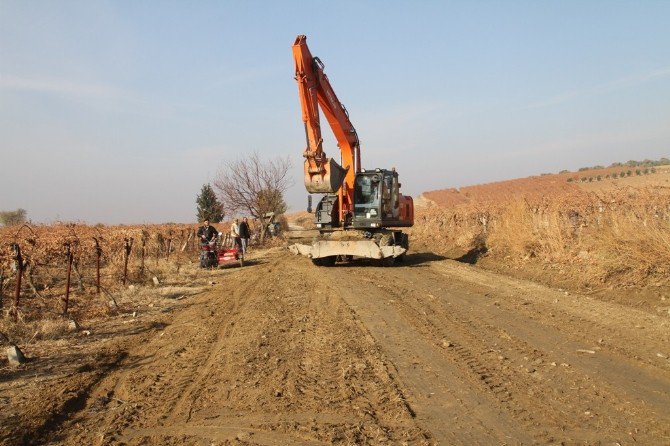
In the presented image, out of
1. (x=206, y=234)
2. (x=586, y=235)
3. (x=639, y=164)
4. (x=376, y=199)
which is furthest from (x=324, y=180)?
(x=639, y=164)

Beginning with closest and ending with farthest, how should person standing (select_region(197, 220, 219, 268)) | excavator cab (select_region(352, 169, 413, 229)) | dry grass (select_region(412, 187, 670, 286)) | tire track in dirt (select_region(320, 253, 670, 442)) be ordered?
tire track in dirt (select_region(320, 253, 670, 442)) → dry grass (select_region(412, 187, 670, 286)) → excavator cab (select_region(352, 169, 413, 229)) → person standing (select_region(197, 220, 219, 268))

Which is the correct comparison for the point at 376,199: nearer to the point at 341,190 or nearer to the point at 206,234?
the point at 341,190

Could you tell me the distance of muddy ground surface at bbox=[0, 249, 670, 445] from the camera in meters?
4.12

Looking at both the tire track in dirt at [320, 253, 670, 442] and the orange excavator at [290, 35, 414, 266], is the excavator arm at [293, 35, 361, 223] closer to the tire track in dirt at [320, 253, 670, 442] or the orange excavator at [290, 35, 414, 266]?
the orange excavator at [290, 35, 414, 266]

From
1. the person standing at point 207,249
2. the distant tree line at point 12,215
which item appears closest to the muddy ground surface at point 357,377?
the person standing at point 207,249

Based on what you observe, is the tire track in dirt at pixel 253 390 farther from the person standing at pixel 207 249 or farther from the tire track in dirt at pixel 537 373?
the person standing at pixel 207 249

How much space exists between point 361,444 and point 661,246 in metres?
7.93

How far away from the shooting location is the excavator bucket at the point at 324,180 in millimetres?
14562

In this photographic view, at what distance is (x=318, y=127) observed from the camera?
1509 cm

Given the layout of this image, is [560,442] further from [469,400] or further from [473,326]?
[473,326]

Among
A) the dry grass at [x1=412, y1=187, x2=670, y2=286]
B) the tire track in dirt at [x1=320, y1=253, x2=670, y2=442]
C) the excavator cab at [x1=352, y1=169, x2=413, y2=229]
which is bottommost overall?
the tire track in dirt at [x1=320, y1=253, x2=670, y2=442]

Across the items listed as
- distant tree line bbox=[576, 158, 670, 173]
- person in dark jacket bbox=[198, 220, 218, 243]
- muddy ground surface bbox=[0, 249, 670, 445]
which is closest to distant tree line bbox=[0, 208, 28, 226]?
person in dark jacket bbox=[198, 220, 218, 243]

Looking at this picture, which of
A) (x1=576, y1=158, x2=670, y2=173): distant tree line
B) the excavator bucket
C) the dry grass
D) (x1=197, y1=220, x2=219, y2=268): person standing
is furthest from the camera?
(x1=576, y1=158, x2=670, y2=173): distant tree line

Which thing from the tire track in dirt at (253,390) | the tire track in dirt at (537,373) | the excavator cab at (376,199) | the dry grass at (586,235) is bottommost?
the tire track in dirt at (537,373)
